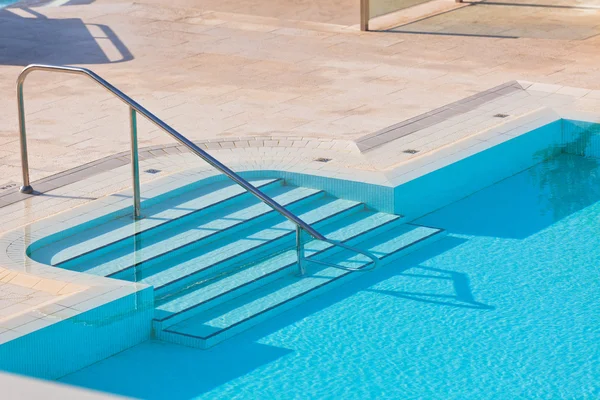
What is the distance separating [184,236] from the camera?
23.3ft

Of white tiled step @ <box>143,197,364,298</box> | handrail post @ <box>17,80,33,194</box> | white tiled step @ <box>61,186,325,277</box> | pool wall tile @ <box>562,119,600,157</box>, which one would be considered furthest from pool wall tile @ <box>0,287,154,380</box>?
pool wall tile @ <box>562,119,600,157</box>

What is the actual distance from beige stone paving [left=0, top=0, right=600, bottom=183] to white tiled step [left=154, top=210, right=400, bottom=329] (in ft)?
5.17

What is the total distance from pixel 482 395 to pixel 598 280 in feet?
6.21

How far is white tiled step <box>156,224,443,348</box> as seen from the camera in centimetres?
625

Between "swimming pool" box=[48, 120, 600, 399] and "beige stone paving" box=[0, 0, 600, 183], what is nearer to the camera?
"swimming pool" box=[48, 120, 600, 399]

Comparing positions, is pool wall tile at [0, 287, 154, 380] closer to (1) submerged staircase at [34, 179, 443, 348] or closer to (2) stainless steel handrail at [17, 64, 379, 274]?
(1) submerged staircase at [34, 179, 443, 348]

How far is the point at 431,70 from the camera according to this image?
11523mm

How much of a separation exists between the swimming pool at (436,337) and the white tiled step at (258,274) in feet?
0.86

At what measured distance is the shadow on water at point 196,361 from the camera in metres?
5.73

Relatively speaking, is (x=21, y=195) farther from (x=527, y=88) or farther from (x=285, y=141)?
(x=527, y=88)

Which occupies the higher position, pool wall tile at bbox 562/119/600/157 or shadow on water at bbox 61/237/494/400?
pool wall tile at bbox 562/119/600/157

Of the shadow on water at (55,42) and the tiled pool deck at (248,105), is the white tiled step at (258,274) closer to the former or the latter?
the tiled pool deck at (248,105)

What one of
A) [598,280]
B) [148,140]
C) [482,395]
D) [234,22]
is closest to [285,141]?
[148,140]

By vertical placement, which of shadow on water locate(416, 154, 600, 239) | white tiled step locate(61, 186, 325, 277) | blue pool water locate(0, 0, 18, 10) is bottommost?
shadow on water locate(416, 154, 600, 239)
